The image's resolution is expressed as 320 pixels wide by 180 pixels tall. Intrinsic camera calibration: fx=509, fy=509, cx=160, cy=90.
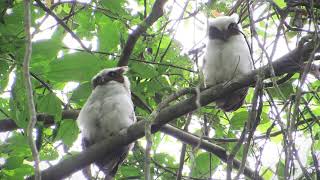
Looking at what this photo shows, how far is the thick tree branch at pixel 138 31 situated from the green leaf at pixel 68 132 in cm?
74

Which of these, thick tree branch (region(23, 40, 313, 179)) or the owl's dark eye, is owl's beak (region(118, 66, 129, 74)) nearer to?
the owl's dark eye

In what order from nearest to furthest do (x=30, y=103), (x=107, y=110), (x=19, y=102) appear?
1. (x=30, y=103)
2. (x=19, y=102)
3. (x=107, y=110)

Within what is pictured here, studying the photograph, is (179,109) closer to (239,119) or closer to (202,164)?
(239,119)

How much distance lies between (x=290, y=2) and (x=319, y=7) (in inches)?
8.2

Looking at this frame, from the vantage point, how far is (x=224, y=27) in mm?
5512

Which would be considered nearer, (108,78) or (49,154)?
(49,154)

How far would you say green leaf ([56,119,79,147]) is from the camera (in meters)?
4.44

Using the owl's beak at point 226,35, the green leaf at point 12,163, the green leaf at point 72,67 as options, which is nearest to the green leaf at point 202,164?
the owl's beak at point 226,35

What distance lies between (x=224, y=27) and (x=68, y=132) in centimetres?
210

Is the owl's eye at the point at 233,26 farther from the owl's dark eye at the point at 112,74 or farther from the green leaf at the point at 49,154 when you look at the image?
the green leaf at the point at 49,154

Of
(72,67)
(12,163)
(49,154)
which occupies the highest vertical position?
(49,154)

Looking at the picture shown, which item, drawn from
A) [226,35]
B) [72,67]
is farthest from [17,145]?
[226,35]

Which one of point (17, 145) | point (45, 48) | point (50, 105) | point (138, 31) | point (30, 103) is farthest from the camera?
point (138, 31)

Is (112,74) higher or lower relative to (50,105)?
higher
